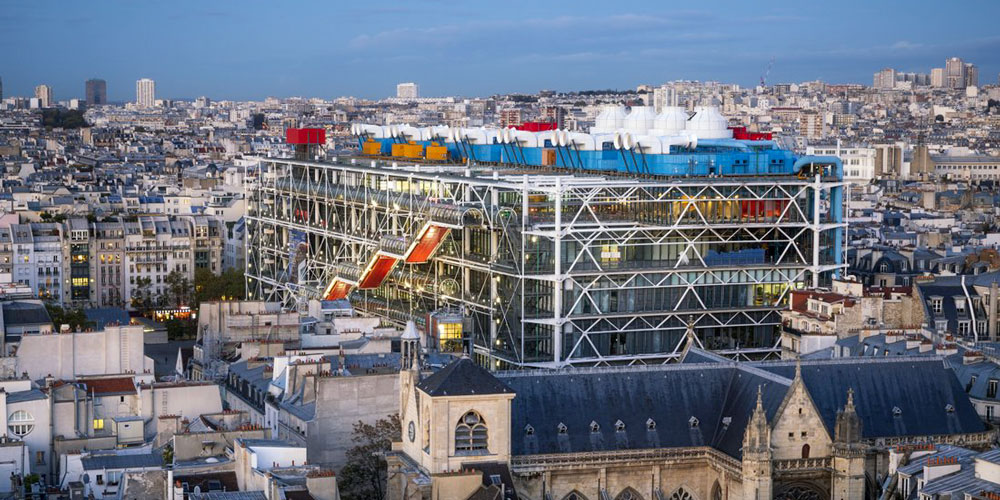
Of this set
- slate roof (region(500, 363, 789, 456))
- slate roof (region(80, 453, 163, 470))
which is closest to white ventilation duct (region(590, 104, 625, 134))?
slate roof (region(500, 363, 789, 456))

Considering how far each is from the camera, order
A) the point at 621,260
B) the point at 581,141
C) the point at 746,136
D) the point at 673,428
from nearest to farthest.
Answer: the point at 673,428, the point at 621,260, the point at 581,141, the point at 746,136

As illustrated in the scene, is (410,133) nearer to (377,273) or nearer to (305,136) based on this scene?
(305,136)

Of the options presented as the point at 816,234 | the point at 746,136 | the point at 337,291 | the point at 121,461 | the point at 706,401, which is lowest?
the point at 121,461

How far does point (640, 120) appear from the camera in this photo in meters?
132

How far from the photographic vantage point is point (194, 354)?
9756 centimetres

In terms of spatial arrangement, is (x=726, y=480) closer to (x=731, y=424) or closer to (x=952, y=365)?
(x=731, y=424)

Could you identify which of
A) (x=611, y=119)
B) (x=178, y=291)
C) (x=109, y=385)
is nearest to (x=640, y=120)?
(x=611, y=119)

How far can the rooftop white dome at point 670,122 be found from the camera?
12586cm

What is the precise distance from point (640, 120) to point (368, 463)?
218ft

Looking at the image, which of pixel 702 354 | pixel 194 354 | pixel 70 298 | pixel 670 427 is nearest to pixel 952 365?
pixel 702 354

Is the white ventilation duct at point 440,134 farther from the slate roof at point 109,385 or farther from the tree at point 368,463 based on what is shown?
the tree at point 368,463

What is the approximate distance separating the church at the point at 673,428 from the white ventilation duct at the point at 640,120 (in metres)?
61.4

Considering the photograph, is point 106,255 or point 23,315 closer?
point 23,315

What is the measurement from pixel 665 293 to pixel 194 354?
24122 millimetres
